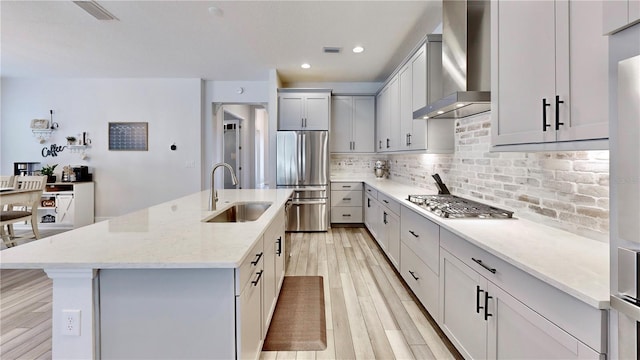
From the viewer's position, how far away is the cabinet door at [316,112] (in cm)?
519

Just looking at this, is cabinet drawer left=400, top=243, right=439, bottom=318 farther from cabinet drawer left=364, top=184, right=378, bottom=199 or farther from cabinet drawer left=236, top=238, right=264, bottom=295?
cabinet drawer left=364, top=184, right=378, bottom=199

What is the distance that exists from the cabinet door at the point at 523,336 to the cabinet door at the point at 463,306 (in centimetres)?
8

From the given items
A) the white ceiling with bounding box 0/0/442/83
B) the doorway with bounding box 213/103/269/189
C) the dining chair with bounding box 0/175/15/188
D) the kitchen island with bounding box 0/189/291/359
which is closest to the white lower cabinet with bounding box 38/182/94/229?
the dining chair with bounding box 0/175/15/188

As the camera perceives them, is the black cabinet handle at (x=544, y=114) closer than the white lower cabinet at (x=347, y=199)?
Yes

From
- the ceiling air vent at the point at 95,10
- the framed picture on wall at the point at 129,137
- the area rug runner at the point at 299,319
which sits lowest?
the area rug runner at the point at 299,319

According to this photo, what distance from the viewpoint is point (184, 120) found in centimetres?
566

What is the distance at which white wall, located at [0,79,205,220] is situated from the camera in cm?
559

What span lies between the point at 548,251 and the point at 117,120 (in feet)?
22.0

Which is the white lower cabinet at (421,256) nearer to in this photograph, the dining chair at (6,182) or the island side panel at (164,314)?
the island side panel at (164,314)

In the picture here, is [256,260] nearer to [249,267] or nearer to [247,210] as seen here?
[249,267]

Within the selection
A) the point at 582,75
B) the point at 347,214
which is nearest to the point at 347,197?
the point at 347,214

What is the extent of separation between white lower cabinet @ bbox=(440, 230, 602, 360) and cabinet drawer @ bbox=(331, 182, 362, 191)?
3.39m

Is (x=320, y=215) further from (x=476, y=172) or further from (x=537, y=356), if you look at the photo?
(x=537, y=356)

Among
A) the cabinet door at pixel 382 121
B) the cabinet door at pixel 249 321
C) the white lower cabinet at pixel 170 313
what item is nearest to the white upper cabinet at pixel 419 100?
the cabinet door at pixel 382 121
